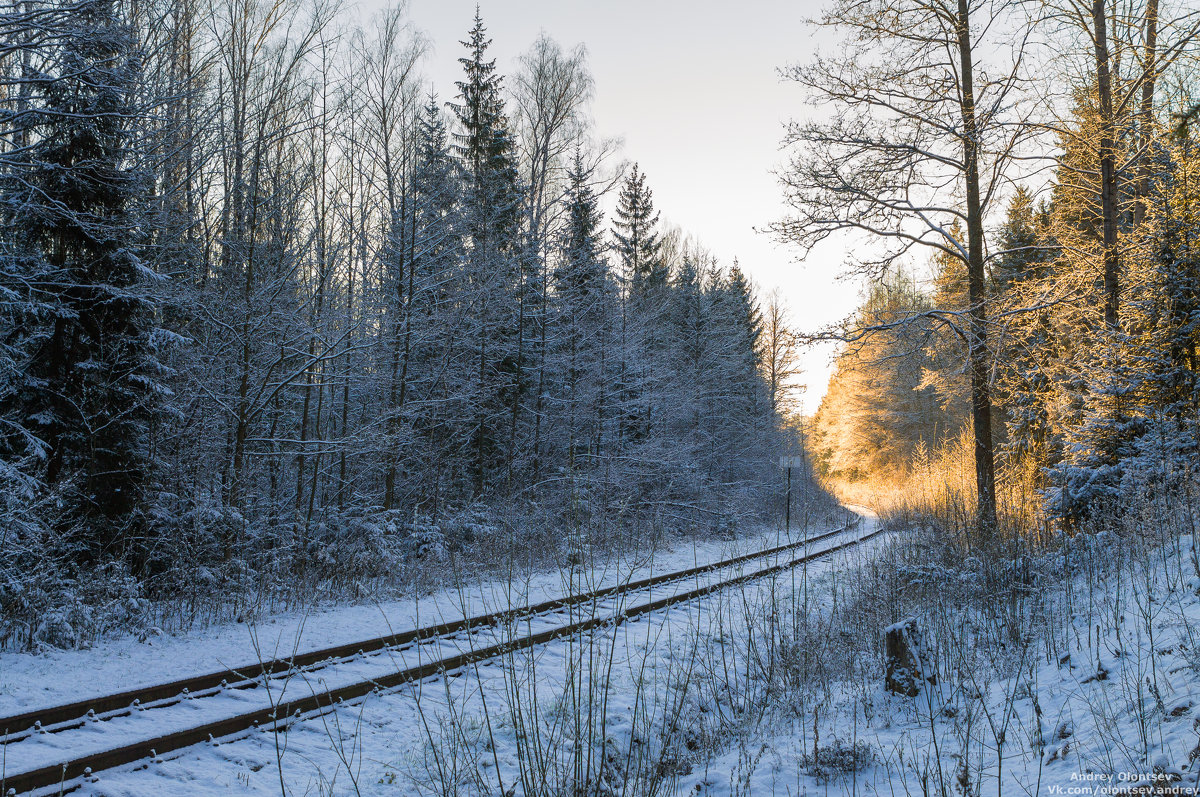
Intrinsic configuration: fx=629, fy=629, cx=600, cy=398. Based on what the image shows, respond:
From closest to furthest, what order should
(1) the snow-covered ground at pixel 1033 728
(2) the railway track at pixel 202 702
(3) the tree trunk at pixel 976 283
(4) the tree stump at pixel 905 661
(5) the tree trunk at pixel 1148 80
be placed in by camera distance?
(1) the snow-covered ground at pixel 1033 728 < (2) the railway track at pixel 202 702 < (4) the tree stump at pixel 905 661 < (5) the tree trunk at pixel 1148 80 < (3) the tree trunk at pixel 976 283

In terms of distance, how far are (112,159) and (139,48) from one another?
3.30 m

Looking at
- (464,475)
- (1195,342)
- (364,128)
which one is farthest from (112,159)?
(1195,342)

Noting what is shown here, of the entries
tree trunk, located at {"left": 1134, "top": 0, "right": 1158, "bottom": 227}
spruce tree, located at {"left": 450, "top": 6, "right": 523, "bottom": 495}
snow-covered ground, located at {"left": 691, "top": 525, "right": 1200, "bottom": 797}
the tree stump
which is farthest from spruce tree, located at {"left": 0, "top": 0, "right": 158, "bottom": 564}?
tree trunk, located at {"left": 1134, "top": 0, "right": 1158, "bottom": 227}

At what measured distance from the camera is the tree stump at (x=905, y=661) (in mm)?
4863

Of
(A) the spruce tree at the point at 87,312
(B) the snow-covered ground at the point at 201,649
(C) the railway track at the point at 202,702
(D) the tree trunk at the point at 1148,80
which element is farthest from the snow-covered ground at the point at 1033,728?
(A) the spruce tree at the point at 87,312

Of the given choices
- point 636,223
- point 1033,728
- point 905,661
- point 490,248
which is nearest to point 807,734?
point 905,661

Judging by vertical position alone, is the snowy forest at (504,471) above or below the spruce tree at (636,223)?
below

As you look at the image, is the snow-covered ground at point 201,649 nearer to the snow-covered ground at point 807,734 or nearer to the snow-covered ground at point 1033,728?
the snow-covered ground at point 807,734

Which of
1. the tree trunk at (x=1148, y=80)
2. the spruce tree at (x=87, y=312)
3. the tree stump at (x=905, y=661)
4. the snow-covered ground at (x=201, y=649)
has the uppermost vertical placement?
the tree trunk at (x=1148, y=80)

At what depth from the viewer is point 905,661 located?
16.2 ft

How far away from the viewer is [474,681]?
19.5 feet

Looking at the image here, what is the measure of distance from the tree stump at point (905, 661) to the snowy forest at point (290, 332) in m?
2.94

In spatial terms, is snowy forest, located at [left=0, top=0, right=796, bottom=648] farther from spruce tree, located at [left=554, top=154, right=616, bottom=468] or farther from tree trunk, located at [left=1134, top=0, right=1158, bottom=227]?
tree trunk, located at [left=1134, top=0, right=1158, bottom=227]

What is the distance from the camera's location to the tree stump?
4863 mm
